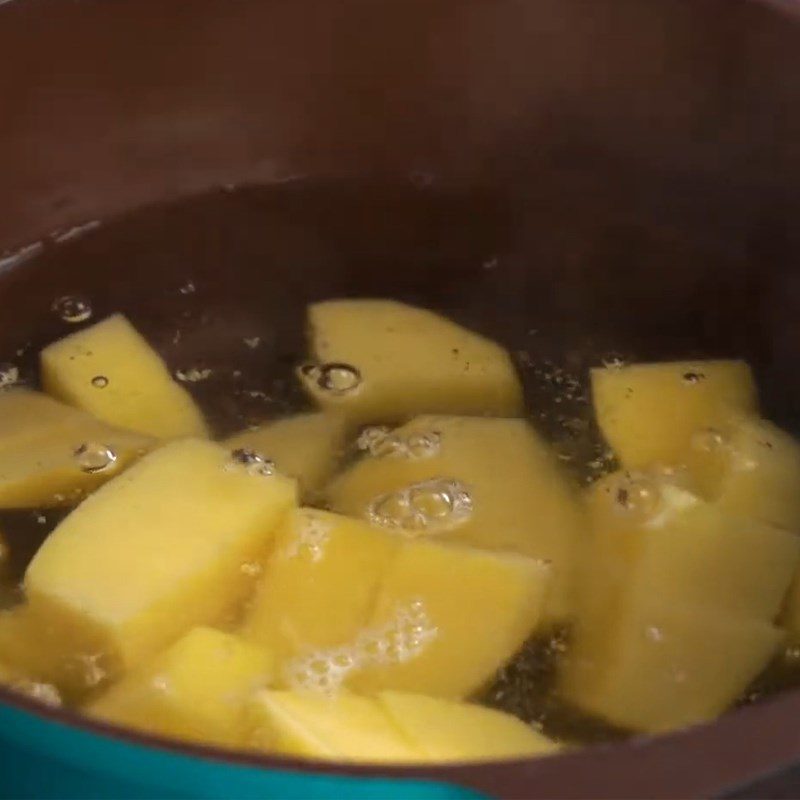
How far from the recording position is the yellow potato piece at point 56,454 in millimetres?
660

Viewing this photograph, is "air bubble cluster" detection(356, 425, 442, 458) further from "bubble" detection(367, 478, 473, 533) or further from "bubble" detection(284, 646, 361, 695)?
"bubble" detection(284, 646, 361, 695)

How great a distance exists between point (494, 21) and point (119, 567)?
41cm

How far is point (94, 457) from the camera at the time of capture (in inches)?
26.4

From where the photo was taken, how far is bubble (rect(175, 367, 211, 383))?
774 mm

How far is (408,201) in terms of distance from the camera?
32.4 inches

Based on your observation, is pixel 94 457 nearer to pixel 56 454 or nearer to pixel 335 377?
pixel 56 454

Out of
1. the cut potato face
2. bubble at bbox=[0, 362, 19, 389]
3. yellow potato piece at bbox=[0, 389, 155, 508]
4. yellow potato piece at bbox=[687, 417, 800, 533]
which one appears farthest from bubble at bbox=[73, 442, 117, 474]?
yellow potato piece at bbox=[687, 417, 800, 533]

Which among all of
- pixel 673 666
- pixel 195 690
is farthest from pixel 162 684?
pixel 673 666

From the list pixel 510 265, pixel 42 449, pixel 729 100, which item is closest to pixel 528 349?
pixel 510 265

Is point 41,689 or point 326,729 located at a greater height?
point 326,729

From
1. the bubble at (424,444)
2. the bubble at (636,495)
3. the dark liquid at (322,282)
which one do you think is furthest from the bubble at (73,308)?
the bubble at (636,495)

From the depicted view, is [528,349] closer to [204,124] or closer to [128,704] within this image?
[204,124]

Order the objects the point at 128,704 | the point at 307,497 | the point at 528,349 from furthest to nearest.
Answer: the point at 528,349
the point at 307,497
the point at 128,704

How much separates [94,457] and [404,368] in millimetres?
196
